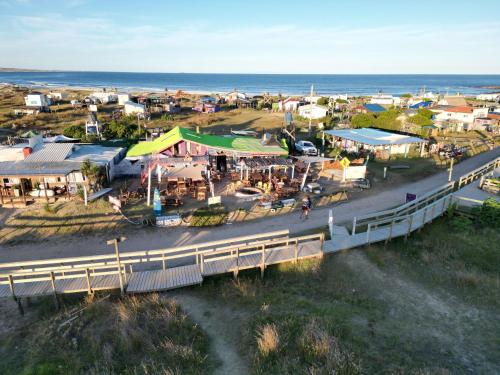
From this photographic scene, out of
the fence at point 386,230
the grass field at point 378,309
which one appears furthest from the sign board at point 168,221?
the fence at point 386,230

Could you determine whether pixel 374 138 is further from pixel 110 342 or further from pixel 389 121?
pixel 110 342

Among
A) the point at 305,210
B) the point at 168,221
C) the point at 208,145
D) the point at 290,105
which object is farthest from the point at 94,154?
the point at 290,105

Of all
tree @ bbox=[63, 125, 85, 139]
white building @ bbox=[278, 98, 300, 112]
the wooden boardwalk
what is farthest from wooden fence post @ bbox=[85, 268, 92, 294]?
white building @ bbox=[278, 98, 300, 112]

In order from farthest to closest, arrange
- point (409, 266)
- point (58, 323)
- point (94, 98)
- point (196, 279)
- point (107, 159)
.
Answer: point (94, 98) → point (107, 159) → point (409, 266) → point (196, 279) → point (58, 323)

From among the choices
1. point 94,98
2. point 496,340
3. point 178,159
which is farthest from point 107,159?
point 94,98

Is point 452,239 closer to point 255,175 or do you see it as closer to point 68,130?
point 255,175

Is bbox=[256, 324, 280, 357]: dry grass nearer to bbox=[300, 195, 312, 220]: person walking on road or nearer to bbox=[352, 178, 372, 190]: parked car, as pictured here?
bbox=[300, 195, 312, 220]: person walking on road

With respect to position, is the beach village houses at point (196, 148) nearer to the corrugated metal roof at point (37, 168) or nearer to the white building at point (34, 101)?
the corrugated metal roof at point (37, 168)
